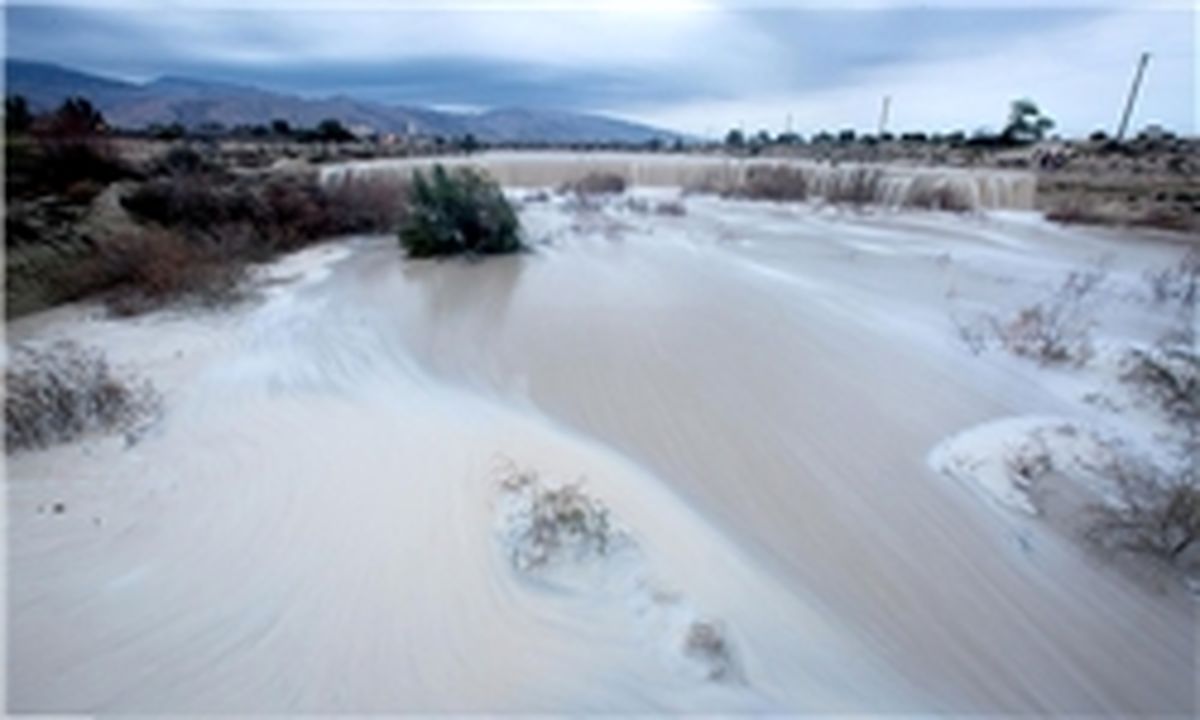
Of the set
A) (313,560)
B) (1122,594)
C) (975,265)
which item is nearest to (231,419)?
(313,560)

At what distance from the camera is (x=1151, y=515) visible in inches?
115

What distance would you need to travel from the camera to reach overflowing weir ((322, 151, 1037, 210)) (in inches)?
803

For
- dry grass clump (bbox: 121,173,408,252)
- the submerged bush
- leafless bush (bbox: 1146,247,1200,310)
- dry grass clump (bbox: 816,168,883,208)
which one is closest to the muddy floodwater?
leafless bush (bbox: 1146,247,1200,310)

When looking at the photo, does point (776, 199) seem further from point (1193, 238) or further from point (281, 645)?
point (281, 645)

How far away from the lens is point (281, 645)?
2287 millimetres

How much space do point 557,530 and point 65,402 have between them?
150 inches

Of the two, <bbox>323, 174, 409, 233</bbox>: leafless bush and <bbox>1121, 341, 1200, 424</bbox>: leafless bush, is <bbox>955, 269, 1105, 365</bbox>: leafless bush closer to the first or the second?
<bbox>1121, 341, 1200, 424</bbox>: leafless bush

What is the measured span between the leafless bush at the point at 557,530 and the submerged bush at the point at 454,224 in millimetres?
8742

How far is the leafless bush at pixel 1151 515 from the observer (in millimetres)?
2764

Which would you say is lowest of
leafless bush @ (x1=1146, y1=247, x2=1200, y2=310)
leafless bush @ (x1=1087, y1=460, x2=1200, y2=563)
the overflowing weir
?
leafless bush @ (x1=1087, y1=460, x2=1200, y2=563)

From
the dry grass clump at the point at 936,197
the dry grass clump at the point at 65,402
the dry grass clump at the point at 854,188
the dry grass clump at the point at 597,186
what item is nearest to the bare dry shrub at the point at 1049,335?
the dry grass clump at the point at 65,402

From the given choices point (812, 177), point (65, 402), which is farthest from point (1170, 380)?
point (812, 177)

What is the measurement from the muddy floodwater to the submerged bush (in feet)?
15.3

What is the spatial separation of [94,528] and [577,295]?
240 inches
